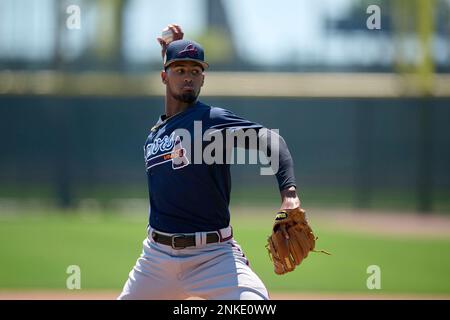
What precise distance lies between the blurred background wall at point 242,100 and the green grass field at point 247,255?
2.89 meters

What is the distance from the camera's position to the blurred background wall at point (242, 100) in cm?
1488

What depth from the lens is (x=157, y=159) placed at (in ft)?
12.1

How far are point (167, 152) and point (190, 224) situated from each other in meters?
0.38

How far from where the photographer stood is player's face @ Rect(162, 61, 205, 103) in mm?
3705

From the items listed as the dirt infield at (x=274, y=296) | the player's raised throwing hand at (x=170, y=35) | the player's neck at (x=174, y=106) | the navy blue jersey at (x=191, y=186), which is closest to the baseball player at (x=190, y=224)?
the navy blue jersey at (x=191, y=186)

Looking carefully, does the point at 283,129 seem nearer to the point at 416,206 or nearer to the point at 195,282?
the point at 416,206

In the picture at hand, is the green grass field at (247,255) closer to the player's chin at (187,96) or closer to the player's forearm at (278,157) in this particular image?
the player's chin at (187,96)

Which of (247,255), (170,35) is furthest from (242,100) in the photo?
(170,35)

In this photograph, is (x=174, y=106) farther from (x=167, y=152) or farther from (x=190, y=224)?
(x=190, y=224)

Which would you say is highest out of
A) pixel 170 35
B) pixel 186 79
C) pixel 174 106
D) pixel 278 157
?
pixel 170 35

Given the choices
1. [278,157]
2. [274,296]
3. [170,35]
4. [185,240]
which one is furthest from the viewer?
[274,296]

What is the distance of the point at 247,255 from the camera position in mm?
9438

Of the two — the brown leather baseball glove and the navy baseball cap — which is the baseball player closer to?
the navy baseball cap
